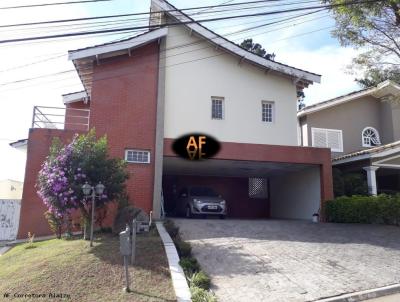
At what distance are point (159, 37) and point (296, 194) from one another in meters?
9.29

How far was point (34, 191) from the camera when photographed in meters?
14.4

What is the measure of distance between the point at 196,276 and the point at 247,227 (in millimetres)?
5863

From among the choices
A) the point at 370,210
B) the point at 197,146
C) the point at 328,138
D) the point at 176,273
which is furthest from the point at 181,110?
the point at 176,273

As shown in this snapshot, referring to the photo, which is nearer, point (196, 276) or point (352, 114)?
point (196, 276)

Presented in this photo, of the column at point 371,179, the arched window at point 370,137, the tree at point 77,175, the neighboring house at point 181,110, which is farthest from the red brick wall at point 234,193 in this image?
the tree at point 77,175

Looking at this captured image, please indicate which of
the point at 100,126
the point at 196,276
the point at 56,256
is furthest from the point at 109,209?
the point at 196,276

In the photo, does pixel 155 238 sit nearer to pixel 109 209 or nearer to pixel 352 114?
pixel 109 209

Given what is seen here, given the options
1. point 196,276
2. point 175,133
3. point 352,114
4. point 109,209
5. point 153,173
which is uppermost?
point 352,114

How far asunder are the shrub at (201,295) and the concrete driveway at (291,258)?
0.25 metres

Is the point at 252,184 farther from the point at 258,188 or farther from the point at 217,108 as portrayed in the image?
the point at 217,108

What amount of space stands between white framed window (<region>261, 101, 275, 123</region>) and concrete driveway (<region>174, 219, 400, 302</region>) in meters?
4.96

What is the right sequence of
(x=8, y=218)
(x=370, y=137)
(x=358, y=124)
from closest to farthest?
(x=8, y=218)
(x=358, y=124)
(x=370, y=137)

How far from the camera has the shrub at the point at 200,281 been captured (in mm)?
8041

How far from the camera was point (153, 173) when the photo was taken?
15391 mm
